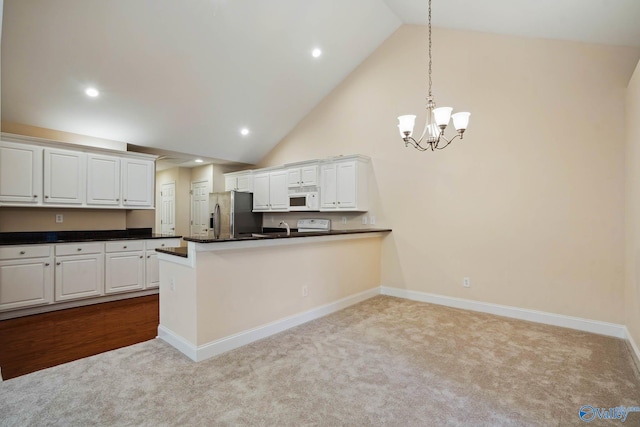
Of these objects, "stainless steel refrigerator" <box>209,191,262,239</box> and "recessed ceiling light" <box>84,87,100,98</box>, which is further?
"stainless steel refrigerator" <box>209,191,262,239</box>

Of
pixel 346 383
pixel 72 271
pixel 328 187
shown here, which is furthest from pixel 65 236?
pixel 346 383

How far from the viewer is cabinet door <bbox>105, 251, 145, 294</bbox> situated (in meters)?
4.56

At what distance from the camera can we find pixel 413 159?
15.3ft

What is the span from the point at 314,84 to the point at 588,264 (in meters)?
4.49

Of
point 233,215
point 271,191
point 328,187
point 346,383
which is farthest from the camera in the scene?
point 233,215

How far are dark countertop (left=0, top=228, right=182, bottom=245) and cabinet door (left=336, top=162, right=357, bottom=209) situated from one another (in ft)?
9.49

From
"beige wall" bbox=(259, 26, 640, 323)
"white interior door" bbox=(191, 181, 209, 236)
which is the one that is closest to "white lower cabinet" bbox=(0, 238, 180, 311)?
"white interior door" bbox=(191, 181, 209, 236)

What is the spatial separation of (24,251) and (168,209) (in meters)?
4.29

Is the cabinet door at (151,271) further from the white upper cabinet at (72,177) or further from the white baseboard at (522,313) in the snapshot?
the white baseboard at (522,313)

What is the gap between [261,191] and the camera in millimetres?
6434

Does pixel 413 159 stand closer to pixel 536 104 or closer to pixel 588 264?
pixel 536 104

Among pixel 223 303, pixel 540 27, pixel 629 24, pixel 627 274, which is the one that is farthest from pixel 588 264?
pixel 223 303

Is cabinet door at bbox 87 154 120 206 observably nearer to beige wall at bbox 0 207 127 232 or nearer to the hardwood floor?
beige wall at bbox 0 207 127 232

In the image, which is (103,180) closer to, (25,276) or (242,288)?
(25,276)
